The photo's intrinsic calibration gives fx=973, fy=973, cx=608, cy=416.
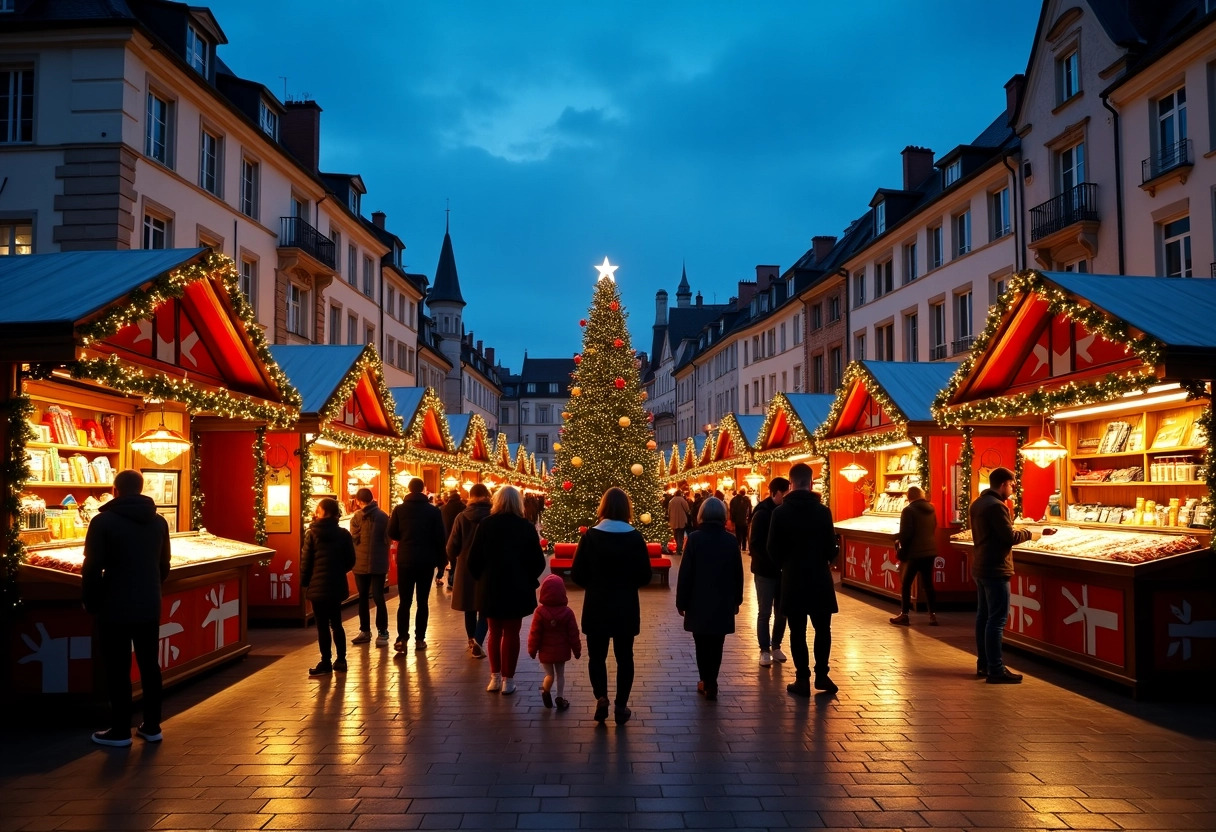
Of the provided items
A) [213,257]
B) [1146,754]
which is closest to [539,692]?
[1146,754]

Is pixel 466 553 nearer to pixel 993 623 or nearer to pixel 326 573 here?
pixel 326 573

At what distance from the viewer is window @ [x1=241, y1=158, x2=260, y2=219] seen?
23938mm

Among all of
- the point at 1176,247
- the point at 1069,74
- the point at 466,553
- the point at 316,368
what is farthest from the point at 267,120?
the point at 1176,247

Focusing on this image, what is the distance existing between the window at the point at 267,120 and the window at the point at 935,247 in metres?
19.1

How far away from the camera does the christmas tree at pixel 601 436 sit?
66.6 feet

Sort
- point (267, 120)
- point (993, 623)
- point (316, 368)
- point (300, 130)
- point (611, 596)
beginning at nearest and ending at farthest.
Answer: point (611, 596) < point (993, 623) < point (316, 368) < point (267, 120) < point (300, 130)

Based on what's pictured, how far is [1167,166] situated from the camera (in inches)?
739

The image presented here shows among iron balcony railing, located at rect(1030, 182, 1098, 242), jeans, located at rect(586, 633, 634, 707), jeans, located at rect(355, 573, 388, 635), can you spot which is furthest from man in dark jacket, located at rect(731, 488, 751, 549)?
jeans, located at rect(586, 633, 634, 707)

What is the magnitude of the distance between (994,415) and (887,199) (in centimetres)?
2225

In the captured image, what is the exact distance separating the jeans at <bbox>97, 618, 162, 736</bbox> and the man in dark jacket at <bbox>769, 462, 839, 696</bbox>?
499 cm

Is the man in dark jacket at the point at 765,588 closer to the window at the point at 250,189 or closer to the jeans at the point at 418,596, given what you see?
the jeans at the point at 418,596

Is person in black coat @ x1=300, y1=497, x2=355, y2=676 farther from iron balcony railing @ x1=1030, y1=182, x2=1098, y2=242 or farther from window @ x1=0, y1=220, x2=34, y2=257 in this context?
iron balcony railing @ x1=1030, y1=182, x2=1098, y2=242

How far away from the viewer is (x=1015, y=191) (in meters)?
24.4

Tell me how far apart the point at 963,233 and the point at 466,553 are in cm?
2231
